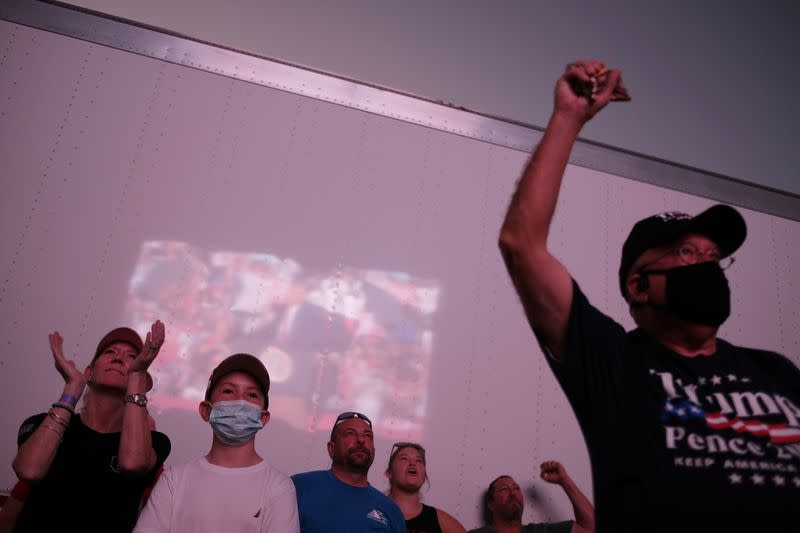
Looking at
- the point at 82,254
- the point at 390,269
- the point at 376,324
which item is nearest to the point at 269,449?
the point at 376,324

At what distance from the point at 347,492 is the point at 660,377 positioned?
6.90 feet

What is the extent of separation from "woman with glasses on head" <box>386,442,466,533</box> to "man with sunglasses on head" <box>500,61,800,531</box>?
214 cm

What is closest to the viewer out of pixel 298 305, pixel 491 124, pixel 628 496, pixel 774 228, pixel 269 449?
pixel 628 496

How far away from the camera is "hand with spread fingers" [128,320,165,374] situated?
2252 mm

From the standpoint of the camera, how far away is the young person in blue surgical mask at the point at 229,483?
2084mm

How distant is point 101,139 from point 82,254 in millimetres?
697

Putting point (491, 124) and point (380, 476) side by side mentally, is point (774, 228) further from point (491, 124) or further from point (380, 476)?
point (380, 476)

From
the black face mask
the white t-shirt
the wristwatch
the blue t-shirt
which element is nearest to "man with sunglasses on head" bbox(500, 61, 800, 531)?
the black face mask

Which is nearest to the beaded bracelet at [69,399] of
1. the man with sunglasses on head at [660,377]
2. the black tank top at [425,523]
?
the black tank top at [425,523]

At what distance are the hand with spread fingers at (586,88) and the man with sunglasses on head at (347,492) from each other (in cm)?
221

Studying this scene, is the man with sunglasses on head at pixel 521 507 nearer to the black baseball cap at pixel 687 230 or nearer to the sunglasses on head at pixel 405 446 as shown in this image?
the sunglasses on head at pixel 405 446

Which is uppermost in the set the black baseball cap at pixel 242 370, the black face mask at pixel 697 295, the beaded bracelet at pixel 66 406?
the black face mask at pixel 697 295

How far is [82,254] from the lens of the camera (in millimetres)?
2988

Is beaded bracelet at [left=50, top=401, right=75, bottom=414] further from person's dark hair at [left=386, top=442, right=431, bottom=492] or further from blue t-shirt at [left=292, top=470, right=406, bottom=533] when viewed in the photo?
person's dark hair at [left=386, top=442, right=431, bottom=492]
